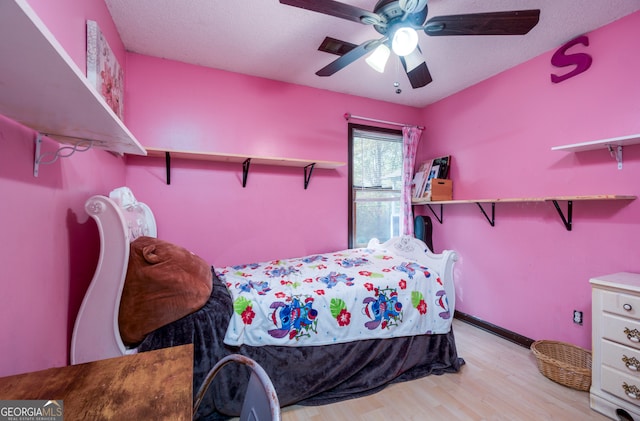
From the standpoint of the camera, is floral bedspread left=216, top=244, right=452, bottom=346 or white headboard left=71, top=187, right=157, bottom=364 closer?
white headboard left=71, top=187, right=157, bottom=364

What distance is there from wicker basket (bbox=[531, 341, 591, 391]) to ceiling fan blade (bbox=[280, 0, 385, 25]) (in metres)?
2.48

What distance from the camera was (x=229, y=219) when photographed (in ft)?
8.41

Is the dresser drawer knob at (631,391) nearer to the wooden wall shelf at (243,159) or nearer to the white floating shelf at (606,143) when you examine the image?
the white floating shelf at (606,143)

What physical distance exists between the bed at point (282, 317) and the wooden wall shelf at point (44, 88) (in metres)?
0.40

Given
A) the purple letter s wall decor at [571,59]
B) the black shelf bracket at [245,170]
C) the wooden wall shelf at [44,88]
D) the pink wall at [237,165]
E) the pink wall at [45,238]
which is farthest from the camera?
the black shelf bracket at [245,170]

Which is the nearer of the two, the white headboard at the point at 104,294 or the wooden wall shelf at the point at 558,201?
the white headboard at the point at 104,294

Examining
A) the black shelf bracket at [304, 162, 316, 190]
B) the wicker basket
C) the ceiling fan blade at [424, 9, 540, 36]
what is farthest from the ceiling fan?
the wicker basket

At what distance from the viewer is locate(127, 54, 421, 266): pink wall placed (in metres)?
2.32

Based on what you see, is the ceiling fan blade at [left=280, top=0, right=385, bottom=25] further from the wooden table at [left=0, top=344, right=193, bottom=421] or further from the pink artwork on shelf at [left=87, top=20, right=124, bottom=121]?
the wooden table at [left=0, top=344, right=193, bottom=421]

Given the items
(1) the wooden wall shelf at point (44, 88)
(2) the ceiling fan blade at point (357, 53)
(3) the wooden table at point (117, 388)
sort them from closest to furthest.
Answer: (1) the wooden wall shelf at point (44, 88) → (3) the wooden table at point (117, 388) → (2) the ceiling fan blade at point (357, 53)

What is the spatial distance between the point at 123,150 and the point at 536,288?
3.15 meters

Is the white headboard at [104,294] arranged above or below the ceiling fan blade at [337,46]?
below

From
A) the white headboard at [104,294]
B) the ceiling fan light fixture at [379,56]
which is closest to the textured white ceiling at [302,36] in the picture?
the ceiling fan light fixture at [379,56]

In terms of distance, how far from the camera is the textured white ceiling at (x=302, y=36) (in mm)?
1743
